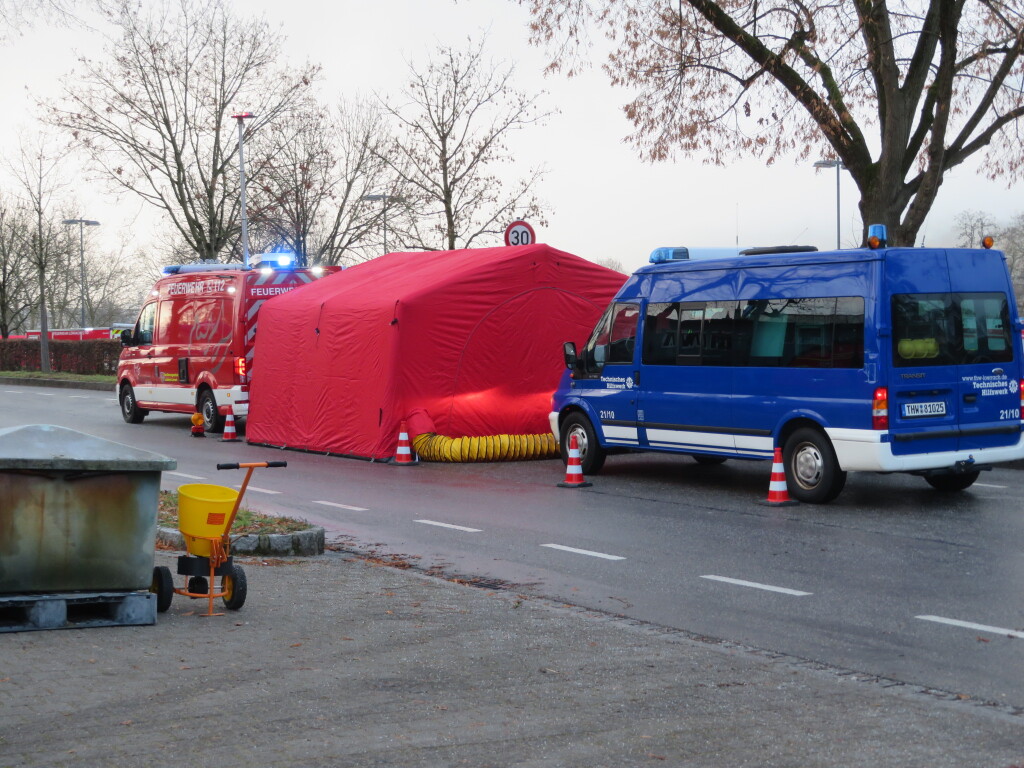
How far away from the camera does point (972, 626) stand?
7.29 meters

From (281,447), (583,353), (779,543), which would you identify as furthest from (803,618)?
(281,447)

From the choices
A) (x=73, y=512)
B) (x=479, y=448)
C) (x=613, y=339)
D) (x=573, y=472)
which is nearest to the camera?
(x=73, y=512)

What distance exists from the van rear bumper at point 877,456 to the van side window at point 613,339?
319cm

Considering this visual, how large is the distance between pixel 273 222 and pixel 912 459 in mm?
31360

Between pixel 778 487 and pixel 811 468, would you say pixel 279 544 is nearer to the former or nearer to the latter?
pixel 778 487

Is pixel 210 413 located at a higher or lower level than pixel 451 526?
higher

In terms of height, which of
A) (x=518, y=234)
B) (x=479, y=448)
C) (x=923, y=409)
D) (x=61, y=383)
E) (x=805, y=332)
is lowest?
(x=479, y=448)

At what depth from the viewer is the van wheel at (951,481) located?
43.2ft

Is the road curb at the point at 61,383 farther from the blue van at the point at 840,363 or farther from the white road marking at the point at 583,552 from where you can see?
the white road marking at the point at 583,552

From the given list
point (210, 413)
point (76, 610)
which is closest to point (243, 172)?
point (210, 413)

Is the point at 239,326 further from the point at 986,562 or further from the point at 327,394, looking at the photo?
the point at 986,562

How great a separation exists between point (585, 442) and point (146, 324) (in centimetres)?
1160

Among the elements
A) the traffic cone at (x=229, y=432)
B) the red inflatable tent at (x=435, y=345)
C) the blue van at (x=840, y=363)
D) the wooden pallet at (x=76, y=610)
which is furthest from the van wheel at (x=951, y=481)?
the traffic cone at (x=229, y=432)

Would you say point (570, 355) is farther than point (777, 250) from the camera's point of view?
Yes
